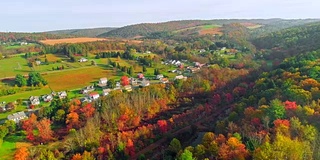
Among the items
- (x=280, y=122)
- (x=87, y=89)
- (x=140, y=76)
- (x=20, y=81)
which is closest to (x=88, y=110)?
(x=87, y=89)

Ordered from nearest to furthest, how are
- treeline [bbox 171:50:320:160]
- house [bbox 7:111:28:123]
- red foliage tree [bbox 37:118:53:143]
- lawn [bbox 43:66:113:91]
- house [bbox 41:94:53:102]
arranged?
treeline [bbox 171:50:320:160], red foliage tree [bbox 37:118:53:143], house [bbox 7:111:28:123], house [bbox 41:94:53:102], lawn [bbox 43:66:113:91]

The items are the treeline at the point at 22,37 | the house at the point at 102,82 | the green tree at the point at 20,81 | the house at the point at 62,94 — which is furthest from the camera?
the treeline at the point at 22,37

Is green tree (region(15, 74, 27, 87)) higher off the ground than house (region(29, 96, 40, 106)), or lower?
higher

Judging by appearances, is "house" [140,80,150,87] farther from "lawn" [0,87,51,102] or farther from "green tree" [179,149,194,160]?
"green tree" [179,149,194,160]

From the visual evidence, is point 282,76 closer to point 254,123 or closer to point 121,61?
point 254,123

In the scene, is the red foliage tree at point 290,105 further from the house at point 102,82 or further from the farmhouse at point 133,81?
the house at point 102,82

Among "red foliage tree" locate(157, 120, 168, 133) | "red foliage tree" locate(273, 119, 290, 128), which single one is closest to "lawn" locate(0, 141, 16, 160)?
"red foliage tree" locate(157, 120, 168, 133)

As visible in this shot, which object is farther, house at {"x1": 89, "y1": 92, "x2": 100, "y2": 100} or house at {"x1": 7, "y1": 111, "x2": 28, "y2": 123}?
house at {"x1": 89, "y1": 92, "x2": 100, "y2": 100}

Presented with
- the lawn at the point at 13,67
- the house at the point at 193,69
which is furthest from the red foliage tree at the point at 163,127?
the lawn at the point at 13,67

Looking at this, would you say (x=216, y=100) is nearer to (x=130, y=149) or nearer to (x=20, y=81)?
(x=130, y=149)

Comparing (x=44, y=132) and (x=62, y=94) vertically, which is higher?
(x=62, y=94)
